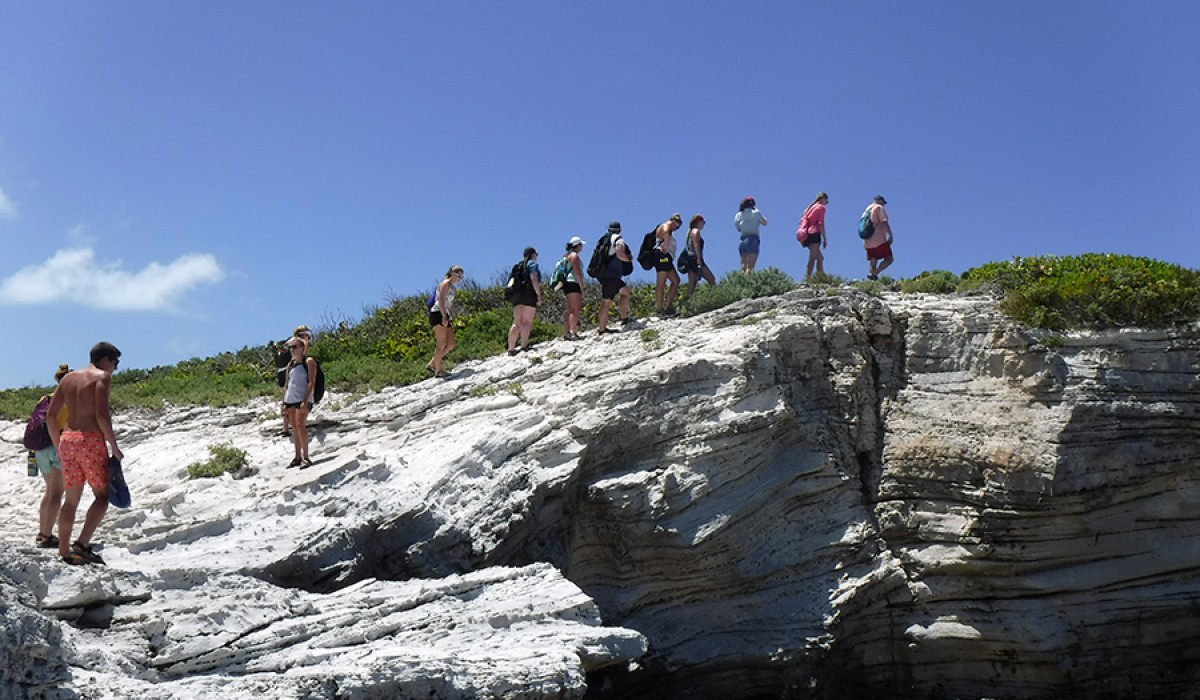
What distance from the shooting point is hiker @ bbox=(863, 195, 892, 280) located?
59.3 feet

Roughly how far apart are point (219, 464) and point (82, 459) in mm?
3557

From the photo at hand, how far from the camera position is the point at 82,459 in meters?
9.88

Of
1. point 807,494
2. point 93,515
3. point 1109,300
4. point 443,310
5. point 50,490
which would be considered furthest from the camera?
point 443,310

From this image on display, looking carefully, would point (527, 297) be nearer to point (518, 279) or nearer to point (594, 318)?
point (518, 279)

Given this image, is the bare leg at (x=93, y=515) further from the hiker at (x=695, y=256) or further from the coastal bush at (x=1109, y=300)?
the coastal bush at (x=1109, y=300)

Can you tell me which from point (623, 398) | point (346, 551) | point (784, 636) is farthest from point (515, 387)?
point (784, 636)

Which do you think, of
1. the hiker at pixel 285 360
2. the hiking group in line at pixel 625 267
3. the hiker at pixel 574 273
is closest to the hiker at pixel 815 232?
the hiking group in line at pixel 625 267

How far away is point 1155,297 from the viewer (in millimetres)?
14977

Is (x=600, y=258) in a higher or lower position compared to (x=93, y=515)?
higher

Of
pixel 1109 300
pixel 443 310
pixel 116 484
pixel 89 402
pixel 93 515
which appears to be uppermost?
pixel 443 310

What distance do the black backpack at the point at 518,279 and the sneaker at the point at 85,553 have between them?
7.62 m

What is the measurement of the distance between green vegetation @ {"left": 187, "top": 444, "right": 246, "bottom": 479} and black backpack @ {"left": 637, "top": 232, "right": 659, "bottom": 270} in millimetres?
7031

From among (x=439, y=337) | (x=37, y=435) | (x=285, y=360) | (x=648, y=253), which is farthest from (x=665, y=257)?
(x=37, y=435)

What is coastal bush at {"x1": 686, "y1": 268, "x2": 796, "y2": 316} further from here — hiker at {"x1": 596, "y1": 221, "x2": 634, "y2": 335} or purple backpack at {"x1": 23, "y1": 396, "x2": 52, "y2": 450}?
purple backpack at {"x1": 23, "y1": 396, "x2": 52, "y2": 450}
